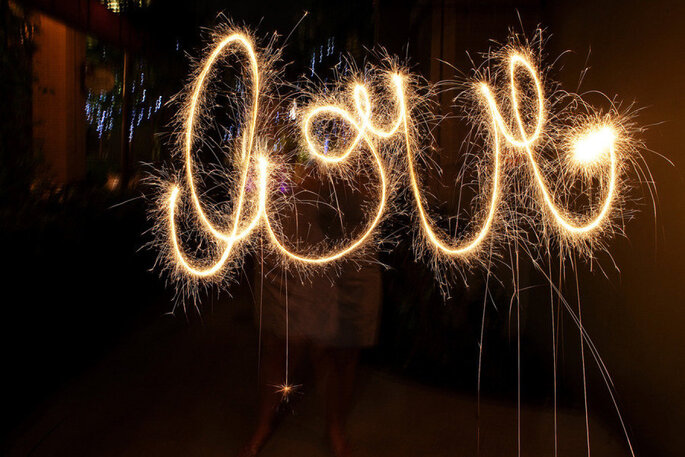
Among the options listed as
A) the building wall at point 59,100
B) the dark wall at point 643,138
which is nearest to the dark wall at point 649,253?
the dark wall at point 643,138

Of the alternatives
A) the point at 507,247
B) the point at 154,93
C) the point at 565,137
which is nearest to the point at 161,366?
the point at 154,93

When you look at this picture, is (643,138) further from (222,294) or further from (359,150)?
(222,294)

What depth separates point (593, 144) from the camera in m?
2.03

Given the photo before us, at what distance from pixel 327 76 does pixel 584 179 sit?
50.2 inches

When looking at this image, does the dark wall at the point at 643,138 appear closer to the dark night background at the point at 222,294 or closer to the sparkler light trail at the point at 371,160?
the dark night background at the point at 222,294

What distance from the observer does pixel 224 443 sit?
2357 millimetres

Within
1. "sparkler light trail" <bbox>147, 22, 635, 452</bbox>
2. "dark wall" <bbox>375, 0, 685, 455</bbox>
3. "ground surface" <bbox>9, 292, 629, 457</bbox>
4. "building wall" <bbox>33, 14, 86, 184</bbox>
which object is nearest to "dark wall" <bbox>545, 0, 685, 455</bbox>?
"dark wall" <bbox>375, 0, 685, 455</bbox>

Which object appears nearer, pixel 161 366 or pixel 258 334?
pixel 258 334

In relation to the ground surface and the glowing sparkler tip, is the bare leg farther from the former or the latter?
the glowing sparkler tip

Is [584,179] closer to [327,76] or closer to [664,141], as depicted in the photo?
[664,141]

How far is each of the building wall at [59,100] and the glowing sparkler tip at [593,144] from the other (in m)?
2.55

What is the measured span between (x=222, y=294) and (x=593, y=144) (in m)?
1.91

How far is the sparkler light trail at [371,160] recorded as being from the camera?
201cm

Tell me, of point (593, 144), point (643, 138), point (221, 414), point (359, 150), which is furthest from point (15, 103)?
point (643, 138)
